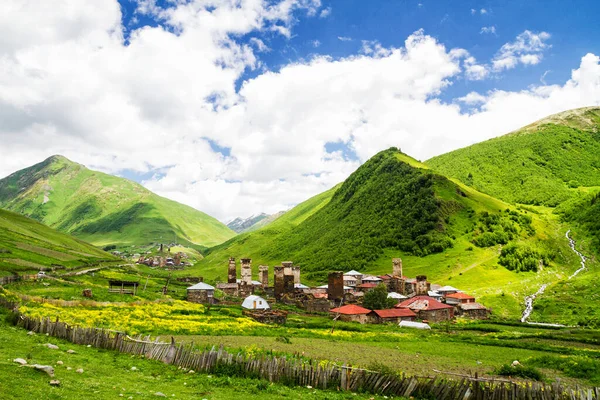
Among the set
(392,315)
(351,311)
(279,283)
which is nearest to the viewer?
(351,311)

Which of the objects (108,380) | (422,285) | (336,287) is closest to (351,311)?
(336,287)

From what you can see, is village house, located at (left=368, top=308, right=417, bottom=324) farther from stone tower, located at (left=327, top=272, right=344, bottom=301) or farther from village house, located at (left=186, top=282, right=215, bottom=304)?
village house, located at (left=186, top=282, right=215, bottom=304)

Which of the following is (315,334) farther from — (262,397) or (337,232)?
(337,232)

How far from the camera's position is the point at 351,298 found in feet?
283

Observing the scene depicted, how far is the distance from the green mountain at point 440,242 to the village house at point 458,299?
5.52m

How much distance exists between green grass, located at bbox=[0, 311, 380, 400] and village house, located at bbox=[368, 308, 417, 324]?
51870mm

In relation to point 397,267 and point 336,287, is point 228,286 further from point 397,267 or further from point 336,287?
point 397,267

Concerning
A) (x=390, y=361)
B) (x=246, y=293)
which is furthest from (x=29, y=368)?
(x=246, y=293)

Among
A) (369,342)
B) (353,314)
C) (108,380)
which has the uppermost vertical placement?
(108,380)

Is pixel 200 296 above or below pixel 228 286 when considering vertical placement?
below

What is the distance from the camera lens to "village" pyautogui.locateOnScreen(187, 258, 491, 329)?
229 feet

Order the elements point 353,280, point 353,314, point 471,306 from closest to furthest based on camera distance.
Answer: point 353,314 < point 471,306 < point 353,280

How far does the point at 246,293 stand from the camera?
96.1 meters

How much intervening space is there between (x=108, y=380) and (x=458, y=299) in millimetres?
77124
